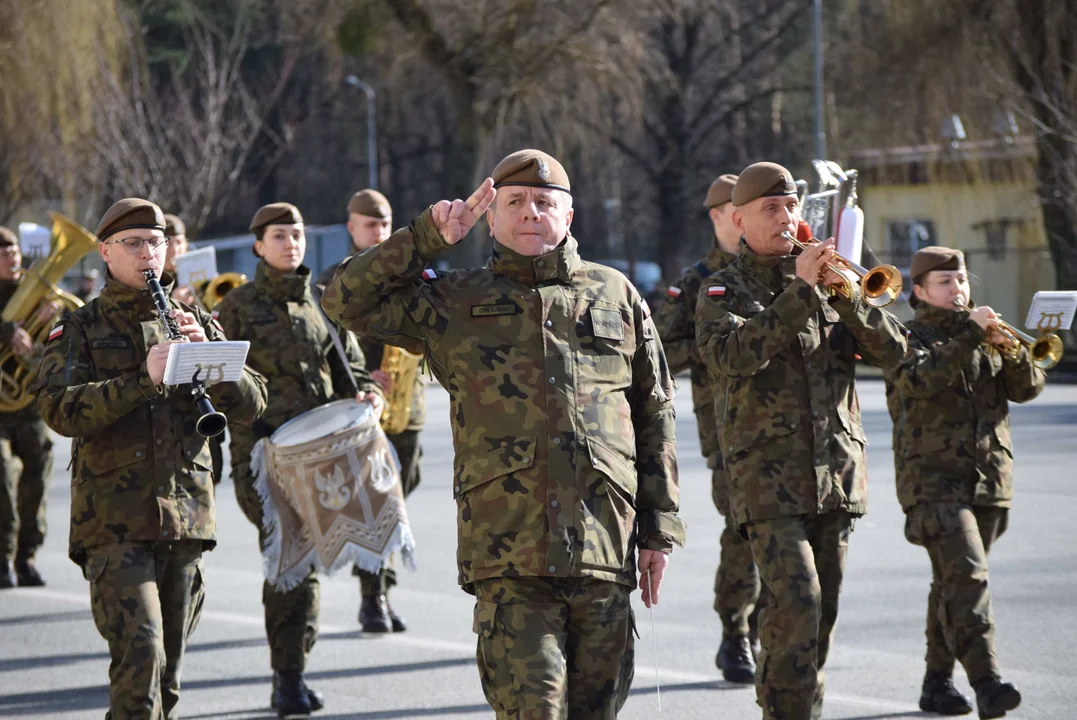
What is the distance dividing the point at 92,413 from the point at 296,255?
2.38 meters

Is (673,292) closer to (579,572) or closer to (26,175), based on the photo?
(579,572)

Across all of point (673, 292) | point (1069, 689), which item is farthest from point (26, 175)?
point (1069, 689)

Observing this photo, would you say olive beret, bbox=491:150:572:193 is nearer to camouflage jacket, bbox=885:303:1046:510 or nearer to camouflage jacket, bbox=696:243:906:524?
camouflage jacket, bbox=696:243:906:524

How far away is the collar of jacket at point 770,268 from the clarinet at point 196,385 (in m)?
2.05

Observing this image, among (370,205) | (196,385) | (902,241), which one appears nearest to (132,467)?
(196,385)

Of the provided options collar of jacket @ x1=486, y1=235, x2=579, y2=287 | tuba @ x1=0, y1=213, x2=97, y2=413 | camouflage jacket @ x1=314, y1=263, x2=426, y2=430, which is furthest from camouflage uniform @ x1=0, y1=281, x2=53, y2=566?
collar of jacket @ x1=486, y1=235, x2=579, y2=287

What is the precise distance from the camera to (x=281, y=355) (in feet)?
24.3

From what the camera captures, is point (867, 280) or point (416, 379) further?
point (416, 379)

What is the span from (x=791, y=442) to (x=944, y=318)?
1.42m

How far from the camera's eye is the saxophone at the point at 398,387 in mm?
8766

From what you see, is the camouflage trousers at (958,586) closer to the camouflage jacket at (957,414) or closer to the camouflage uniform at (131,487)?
the camouflage jacket at (957,414)

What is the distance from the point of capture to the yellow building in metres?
25.5

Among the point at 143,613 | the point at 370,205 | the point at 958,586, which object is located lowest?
the point at 958,586

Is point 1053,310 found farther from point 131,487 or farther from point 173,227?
point 173,227
